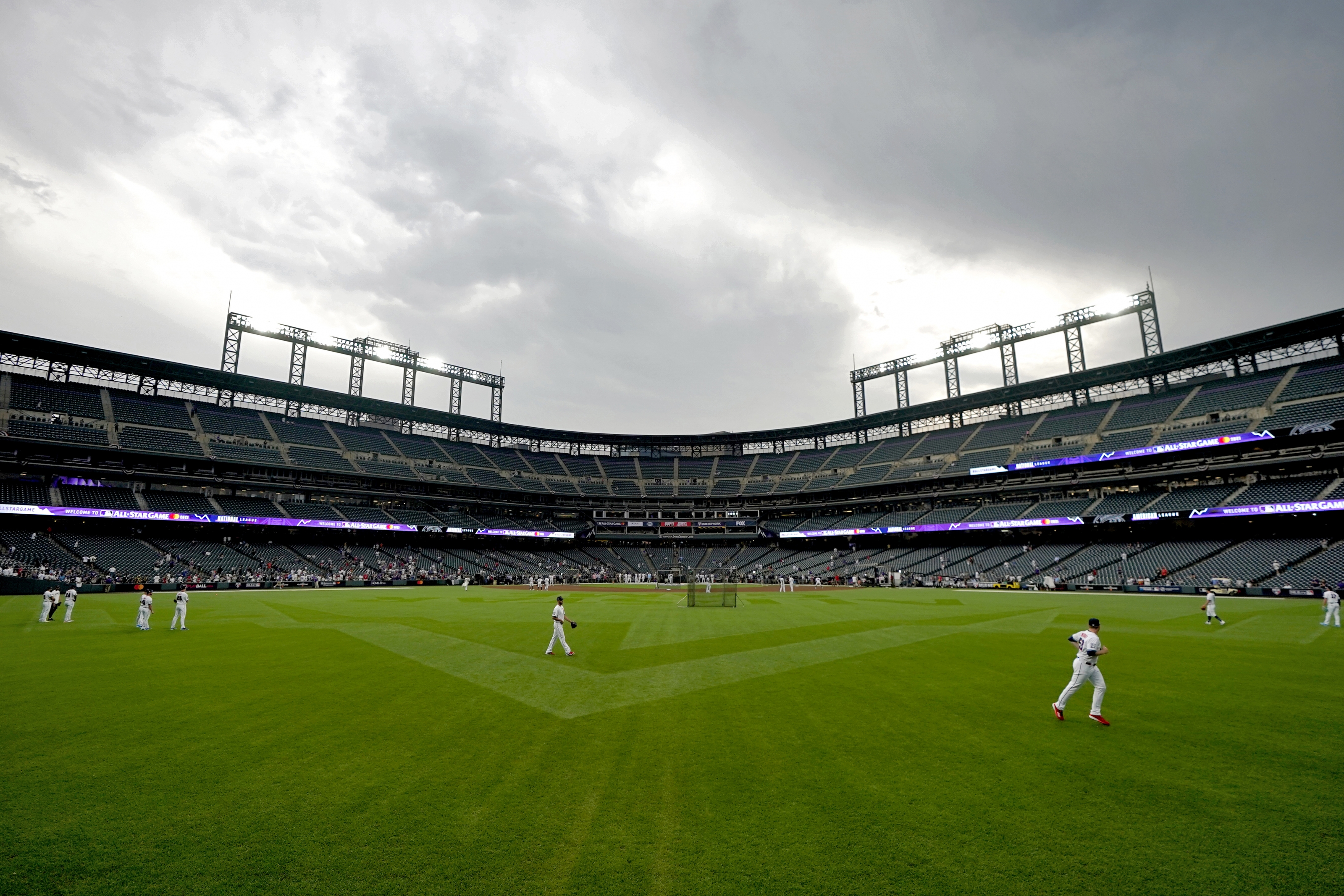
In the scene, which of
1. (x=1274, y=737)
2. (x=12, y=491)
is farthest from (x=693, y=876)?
(x=12, y=491)

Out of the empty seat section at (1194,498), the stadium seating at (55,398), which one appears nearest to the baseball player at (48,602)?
the stadium seating at (55,398)

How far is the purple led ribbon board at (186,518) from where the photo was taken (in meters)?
43.8

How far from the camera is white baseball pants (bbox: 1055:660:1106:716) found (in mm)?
9086

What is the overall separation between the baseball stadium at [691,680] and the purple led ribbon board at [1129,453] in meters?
0.27

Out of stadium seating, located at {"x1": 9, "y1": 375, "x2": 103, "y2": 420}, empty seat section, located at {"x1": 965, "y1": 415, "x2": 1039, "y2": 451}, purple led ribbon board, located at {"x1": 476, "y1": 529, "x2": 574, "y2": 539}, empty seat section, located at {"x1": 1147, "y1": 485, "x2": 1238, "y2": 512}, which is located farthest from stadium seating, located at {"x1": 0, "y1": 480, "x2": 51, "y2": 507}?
empty seat section, located at {"x1": 1147, "y1": 485, "x2": 1238, "y2": 512}

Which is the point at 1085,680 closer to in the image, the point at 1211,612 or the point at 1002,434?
the point at 1211,612

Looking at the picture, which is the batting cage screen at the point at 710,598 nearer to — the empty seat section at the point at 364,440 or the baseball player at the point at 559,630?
the baseball player at the point at 559,630

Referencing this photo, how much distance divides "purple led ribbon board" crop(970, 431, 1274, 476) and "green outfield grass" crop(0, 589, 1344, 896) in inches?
1626

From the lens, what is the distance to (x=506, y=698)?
10.5 m

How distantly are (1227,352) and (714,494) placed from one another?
5802cm

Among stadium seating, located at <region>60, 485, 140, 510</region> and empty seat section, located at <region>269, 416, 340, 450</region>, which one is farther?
empty seat section, located at <region>269, 416, 340, 450</region>

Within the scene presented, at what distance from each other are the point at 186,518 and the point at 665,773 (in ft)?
203

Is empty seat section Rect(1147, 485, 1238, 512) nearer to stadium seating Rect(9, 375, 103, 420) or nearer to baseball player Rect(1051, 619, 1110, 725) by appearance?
baseball player Rect(1051, 619, 1110, 725)

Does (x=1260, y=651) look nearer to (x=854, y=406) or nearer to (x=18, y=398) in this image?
(x=854, y=406)
